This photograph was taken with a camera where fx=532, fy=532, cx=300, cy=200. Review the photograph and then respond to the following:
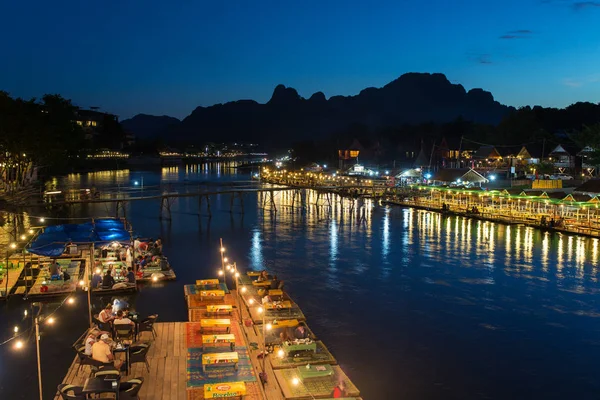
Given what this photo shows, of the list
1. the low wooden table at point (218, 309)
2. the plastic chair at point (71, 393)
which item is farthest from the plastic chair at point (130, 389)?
the low wooden table at point (218, 309)

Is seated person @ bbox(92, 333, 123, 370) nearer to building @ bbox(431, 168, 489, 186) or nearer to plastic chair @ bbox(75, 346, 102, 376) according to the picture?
plastic chair @ bbox(75, 346, 102, 376)

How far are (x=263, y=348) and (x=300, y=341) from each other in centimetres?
110

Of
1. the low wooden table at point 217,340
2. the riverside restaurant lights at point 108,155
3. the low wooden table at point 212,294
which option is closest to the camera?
the low wooden table at point 217,340

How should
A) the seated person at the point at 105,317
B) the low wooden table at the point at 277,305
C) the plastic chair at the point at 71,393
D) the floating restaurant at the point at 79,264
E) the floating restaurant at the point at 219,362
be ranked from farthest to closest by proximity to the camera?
→ the floating restaurant at the point at 79,264 → the low wooden table at the point at 277,305 → the seated person at the point at 105,317 → the floating restaurant at the point at 219,362 → the plastic chair at the point at 71,393

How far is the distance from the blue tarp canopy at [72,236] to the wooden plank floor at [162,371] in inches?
360

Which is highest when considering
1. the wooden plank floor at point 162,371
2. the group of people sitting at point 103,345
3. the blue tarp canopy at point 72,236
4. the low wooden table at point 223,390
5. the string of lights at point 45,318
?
the blue tarp canopy at point 72,236

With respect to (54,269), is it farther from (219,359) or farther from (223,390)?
(223,390)

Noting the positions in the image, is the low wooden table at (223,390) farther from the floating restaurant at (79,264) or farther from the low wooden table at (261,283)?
the floating restaurant at (79,264)

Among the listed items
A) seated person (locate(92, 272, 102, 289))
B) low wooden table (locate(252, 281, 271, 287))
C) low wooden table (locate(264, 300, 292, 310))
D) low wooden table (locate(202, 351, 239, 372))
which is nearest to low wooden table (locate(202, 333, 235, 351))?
low wooden table (locate(202, 351, 239, 372))

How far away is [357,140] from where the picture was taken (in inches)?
4993

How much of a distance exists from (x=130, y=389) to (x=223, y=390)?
2098 millimetres

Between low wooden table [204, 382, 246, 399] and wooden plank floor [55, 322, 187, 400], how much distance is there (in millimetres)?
781

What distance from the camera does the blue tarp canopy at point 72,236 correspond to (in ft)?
76.9

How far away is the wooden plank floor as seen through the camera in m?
12.8
